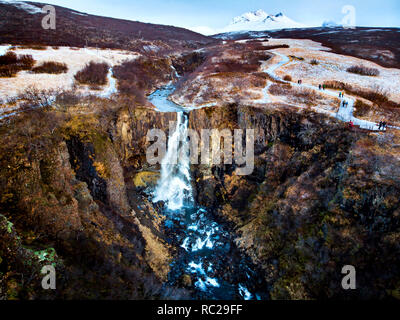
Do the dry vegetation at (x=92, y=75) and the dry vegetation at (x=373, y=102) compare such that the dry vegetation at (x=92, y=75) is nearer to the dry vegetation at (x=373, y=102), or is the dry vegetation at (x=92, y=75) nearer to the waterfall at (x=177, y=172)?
the waterfall at (x=177, y=172)

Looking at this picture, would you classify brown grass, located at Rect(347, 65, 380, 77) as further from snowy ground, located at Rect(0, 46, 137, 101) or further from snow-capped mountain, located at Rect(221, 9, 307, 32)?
snow-capped mountain, located at Rect(221, 9, 307, 32)

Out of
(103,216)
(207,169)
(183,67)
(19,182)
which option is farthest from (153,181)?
(183,67)

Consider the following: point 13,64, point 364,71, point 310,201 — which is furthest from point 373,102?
point 13,64

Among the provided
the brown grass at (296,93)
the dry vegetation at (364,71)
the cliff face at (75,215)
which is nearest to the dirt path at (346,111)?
the brown grass at (296,93)

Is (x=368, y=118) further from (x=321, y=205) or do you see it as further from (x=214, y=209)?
(x=214, y=209)

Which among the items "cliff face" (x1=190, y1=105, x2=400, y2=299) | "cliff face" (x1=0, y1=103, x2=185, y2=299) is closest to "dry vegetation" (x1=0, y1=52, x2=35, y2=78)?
"cliff face" (x1=0, y1=103, x2=185, y2=299)

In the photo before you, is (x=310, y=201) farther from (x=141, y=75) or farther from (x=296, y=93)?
(x=141, y=75)
